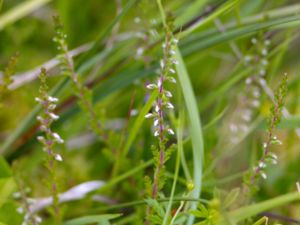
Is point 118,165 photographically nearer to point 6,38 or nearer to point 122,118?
point 122,118

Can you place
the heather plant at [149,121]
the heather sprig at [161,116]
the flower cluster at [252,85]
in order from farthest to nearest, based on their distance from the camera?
the flower cluster at [252,85] → the heather plant at [149,121] → the heather sprig at [161,116]

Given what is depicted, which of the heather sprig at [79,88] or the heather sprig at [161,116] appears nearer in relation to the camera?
the heather sprig at [161,116]

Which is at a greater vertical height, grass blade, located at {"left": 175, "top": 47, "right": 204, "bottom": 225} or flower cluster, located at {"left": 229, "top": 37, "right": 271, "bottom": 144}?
flower cluster, located at {"left": 229, "top": 37, "right": 271, "bottom": 144}

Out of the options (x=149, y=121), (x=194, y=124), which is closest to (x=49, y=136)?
(x=194, y=124)

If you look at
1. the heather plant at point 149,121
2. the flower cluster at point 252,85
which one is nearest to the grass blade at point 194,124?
the heather plant at point 149,121

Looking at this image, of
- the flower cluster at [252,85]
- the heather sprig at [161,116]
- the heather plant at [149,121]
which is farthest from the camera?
the flower cluster at [252,85]

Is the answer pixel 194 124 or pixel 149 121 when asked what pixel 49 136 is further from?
pixel 149 121

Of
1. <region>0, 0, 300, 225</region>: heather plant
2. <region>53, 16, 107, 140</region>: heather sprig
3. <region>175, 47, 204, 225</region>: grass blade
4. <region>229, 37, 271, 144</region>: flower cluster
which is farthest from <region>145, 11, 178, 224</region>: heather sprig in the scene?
<region>229, 37, 271, 144</region>: flower cluster

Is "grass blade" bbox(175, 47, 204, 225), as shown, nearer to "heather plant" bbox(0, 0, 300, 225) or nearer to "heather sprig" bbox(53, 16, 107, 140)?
"heather plant" bbox(0, 0, 300, 225)

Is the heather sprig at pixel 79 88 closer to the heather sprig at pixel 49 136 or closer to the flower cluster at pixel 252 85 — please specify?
the heather sprig at pixel 49 136

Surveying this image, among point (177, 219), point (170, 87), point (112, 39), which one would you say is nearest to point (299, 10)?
point (170, 87)
